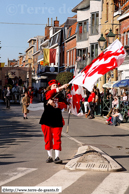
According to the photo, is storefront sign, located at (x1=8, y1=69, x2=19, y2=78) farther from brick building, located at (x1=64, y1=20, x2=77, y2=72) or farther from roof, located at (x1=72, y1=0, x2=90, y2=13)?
A: brick building, located at (x1=64, y1=20, x2=77, y2=72)

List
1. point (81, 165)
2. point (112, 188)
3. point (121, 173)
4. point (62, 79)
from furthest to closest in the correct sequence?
point (62, 79)
point (81, 165)
point (121, 173)
point (112, 188)

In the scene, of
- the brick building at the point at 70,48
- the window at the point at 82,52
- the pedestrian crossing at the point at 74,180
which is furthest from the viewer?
the brick building at the point at 70,48

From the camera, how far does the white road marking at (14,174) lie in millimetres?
6791

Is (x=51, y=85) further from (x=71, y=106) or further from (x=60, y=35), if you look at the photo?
(x=60, y=35)

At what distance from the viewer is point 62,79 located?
5059cm

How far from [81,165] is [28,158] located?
5.76 ft

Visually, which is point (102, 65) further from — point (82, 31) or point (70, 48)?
point (70, 48)

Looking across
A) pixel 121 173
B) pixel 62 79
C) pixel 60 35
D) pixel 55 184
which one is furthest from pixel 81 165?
Result: pixel 60 35

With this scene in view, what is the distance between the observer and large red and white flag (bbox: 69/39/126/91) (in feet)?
29.2

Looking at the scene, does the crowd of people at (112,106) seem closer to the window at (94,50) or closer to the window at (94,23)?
the window at (94,50)

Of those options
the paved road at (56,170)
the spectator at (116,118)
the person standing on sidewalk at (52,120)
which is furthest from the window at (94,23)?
the person standing on sidewalk at (52,120)

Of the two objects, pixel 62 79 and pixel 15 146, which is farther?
pixel 62 79

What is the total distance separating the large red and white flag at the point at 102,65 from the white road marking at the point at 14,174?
2320 millimetres

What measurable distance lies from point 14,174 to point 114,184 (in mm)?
1888
